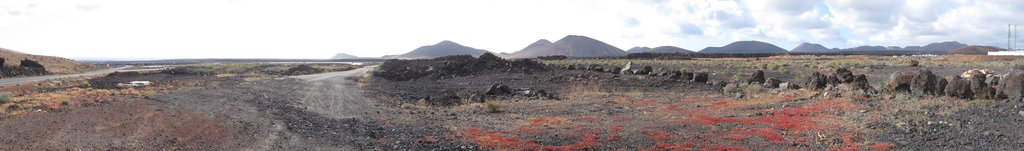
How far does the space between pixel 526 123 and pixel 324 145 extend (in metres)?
5.52

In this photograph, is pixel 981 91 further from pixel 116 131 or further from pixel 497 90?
pixel 116 131

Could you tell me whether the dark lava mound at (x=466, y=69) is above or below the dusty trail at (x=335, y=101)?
above

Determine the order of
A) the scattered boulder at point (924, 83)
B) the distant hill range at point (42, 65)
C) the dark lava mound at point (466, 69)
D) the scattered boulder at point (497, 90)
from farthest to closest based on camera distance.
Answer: the distant hill range at point (42, 65)
the dark lava mound at point (466, 69)
the scattered boulder at point (497, 90)
the scattered boulder at point (924, 83)

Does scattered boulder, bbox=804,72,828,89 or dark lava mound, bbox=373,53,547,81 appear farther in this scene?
dark lava mound, bbox=373,53,547,81

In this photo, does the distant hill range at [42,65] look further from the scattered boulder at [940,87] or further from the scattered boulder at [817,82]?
the scattered boulder at [940,87]

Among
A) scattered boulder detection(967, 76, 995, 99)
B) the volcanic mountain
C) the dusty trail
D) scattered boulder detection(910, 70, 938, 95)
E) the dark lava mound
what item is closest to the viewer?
scattered boulder detection(967, 76, 995, 99)

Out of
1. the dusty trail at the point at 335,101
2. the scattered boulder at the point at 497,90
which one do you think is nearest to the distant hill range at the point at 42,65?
the dusty trail at the point at 335,101

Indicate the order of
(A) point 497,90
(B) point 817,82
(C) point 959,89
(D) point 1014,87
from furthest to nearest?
1. (A) point 497,90
2. (B) point 817,82
3. (C) point 959,89
4. (D) point 1014,87

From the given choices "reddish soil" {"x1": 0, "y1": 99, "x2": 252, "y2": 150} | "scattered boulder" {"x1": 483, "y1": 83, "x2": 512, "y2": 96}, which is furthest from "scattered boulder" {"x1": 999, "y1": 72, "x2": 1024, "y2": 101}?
"reddish soil" {"x1": 0, "y1": 99, "x2": 252, "y2": 150}

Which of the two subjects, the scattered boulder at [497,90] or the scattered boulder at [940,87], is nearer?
the scattered boulder at [940,87]

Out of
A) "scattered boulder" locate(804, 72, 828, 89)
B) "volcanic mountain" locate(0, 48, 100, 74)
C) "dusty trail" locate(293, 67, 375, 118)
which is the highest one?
"volcanic mountain" locate(0, 48, 100, 74)

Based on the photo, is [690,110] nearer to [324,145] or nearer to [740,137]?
[740,137]

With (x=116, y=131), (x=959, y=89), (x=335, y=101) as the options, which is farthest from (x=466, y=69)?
(x=116, y=131)

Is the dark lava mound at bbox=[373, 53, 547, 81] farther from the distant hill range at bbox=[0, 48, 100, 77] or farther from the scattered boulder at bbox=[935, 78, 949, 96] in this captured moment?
the distant hill range at bbox=[0, 48, 100, 77]
